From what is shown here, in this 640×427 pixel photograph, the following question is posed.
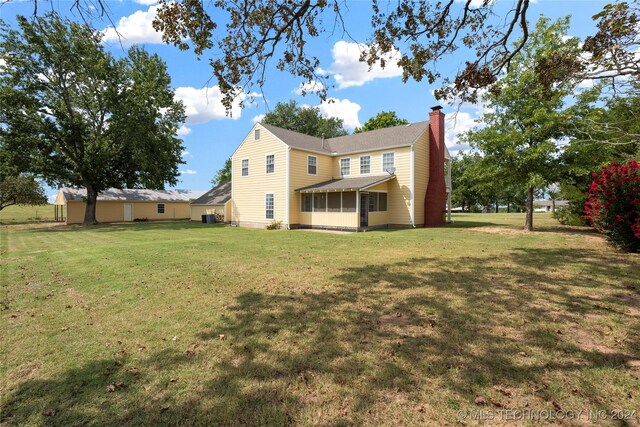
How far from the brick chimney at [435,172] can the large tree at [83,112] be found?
23.0 meters

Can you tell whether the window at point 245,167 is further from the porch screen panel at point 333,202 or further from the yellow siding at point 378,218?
the yellow siding at point 378,218

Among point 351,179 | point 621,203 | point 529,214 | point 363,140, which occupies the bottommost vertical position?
point 529,214

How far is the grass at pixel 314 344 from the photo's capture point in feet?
9.10

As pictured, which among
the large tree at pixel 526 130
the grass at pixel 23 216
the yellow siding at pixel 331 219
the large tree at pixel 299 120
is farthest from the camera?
the large tree at pixel 299 120

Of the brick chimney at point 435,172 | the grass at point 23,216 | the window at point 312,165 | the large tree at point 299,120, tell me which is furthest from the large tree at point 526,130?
the grass at point 23,216

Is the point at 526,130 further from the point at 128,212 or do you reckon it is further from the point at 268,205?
the point at 128,212

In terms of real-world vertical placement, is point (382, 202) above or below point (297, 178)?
below

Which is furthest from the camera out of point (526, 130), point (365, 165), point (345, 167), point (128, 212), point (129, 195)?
point (129, 195)

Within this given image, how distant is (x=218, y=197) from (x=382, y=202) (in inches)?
723

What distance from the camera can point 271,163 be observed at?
73.1 ft

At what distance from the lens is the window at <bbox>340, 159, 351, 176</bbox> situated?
895 inches

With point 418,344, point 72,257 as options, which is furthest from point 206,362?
point 72,257

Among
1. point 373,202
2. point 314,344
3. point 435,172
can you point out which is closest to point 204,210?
point 373,202

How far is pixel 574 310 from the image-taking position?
494cm
